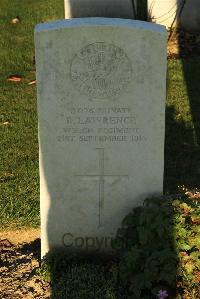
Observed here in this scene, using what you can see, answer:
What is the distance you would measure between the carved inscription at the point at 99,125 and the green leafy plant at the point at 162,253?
50 cm

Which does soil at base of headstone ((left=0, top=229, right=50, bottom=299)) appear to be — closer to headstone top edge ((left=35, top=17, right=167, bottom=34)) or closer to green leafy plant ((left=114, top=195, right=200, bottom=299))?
green leafy plant ((left=114, top=195, right=200, bottom=299))

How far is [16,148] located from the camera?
21.2 ft

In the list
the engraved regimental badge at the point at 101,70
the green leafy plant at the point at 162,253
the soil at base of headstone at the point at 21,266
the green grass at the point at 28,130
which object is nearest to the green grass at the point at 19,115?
the green grass at the point at 28,130

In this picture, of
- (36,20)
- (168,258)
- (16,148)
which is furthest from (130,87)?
(36,20)

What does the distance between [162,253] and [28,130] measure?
340 centimetres

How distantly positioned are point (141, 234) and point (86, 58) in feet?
3.73

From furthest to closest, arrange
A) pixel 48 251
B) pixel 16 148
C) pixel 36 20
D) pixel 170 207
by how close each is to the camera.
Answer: pixel 36 20 < pixel 16 148 < pixel 48 251 < pixel 170 207

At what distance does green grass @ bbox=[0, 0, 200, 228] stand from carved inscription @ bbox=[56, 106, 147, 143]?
1.22m

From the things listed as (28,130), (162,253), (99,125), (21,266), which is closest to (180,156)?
(28,130)

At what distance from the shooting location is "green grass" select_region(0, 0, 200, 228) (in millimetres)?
5436

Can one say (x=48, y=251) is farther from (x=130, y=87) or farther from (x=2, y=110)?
(x=2, y=110)

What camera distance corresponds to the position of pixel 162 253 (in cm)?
379

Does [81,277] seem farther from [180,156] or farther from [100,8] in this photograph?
[100,8]

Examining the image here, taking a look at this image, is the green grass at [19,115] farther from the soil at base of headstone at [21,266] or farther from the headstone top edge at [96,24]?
the headstone top edge at [96,24]
